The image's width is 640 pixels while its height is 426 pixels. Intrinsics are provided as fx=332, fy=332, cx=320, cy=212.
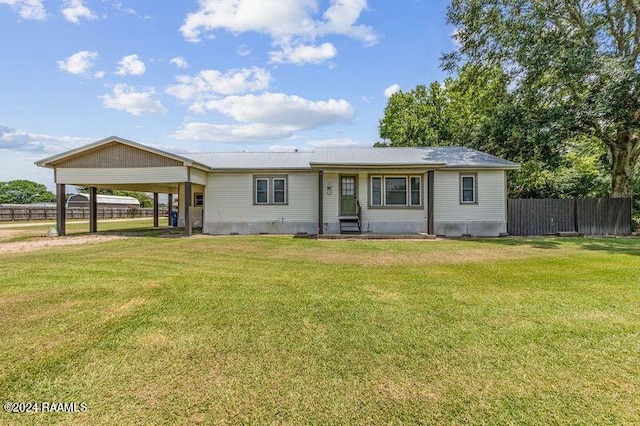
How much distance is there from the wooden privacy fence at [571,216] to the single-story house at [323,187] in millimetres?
1107

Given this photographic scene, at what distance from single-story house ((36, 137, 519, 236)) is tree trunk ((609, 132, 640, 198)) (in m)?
6.38

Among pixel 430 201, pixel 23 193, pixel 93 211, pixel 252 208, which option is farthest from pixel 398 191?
pixel 23 193

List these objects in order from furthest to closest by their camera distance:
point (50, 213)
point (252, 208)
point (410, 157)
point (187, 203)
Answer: point (50, 213), point (410, 157), point (252, 208), point (187, 203)

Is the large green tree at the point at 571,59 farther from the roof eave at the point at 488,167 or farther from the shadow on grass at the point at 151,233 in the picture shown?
the shadow on grass at the point at 151,233

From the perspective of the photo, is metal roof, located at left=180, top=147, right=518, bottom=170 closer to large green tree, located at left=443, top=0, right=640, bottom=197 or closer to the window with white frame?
the window with white frame

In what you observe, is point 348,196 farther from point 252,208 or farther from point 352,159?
point 252,208

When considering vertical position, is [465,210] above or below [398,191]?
below

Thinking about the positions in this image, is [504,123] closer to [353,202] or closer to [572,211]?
[572,211]

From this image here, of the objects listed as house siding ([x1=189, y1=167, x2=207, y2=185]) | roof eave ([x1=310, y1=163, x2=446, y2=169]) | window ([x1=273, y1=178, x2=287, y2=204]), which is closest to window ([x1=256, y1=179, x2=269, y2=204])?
window ([x1=273, y1=178, x2=287, y2=204])

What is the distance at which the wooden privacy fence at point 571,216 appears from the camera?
15.2 meters

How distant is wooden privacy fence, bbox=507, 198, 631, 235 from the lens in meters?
15.2

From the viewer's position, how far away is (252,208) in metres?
15.4

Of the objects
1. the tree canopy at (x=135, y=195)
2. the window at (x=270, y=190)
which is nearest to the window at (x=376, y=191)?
the window at (x=270, y=190)

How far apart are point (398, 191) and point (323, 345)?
12062 millimetres
